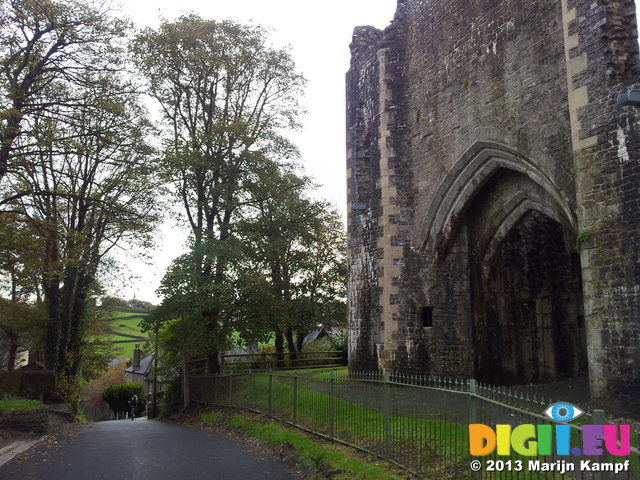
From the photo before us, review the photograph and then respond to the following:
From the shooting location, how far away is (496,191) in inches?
514

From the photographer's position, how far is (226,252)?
17.3 meters

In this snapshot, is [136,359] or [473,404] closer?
[473,404]

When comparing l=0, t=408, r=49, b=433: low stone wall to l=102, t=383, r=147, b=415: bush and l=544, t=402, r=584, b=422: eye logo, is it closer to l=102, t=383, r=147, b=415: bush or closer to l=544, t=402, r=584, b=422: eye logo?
l=544, t=402, r=584, b=422: eye logo

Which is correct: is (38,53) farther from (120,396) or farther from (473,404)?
(120,396)

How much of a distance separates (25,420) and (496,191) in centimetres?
1124

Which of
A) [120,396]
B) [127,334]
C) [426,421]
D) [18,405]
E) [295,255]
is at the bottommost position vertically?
[120,396]

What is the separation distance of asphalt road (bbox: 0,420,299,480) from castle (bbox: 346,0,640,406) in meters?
4.91

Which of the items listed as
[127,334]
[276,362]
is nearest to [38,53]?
[276,362]

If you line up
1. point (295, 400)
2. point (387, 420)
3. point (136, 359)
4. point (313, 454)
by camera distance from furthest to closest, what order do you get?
point (136, 359)
point (295, 400)
point (313, 454)
point (387, 420)

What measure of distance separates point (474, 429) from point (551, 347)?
10016 millimetres

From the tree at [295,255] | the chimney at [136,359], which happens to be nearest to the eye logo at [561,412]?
the tree at [295,255]

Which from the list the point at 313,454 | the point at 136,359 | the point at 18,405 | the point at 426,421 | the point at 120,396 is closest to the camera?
the point at 426,421

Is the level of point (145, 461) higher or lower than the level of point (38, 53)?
lower

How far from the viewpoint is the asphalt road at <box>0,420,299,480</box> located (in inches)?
310
